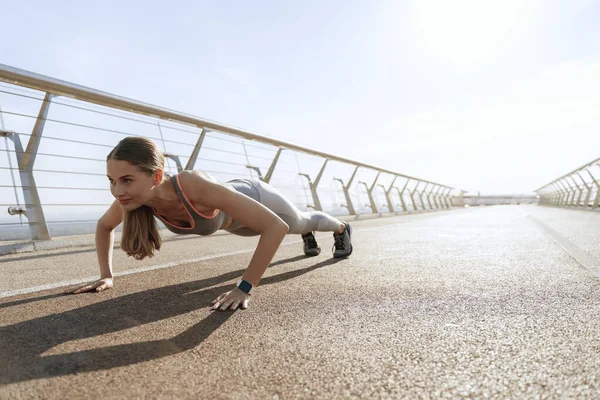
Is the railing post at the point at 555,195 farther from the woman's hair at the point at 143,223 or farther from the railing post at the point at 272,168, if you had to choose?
the woman's hair at the point at 143,223

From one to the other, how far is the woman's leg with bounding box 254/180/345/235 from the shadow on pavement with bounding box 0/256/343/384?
2.42 ft

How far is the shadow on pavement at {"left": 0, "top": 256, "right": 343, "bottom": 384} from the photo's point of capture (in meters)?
1.01

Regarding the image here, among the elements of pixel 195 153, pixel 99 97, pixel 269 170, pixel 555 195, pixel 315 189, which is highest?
pixel 99 97

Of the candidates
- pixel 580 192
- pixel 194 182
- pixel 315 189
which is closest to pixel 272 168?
pixel 315 189

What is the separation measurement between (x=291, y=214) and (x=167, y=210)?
2.79 feet

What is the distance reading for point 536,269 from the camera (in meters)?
2.36

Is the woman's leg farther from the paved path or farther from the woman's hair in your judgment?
the woman's hair

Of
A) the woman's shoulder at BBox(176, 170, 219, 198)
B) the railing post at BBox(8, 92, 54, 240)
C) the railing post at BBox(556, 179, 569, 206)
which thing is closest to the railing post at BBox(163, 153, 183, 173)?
the railing post at BBox(8, 92, 54, 240)

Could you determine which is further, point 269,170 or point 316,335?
point 269,170

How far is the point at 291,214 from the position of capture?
2664 mm

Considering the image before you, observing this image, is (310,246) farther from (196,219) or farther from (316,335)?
(316,335)

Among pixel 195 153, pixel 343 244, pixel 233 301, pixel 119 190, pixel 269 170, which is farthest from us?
pixel 269 170

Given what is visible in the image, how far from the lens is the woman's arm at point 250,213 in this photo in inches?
69.1

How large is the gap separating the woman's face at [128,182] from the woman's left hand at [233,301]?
586 millimetres
